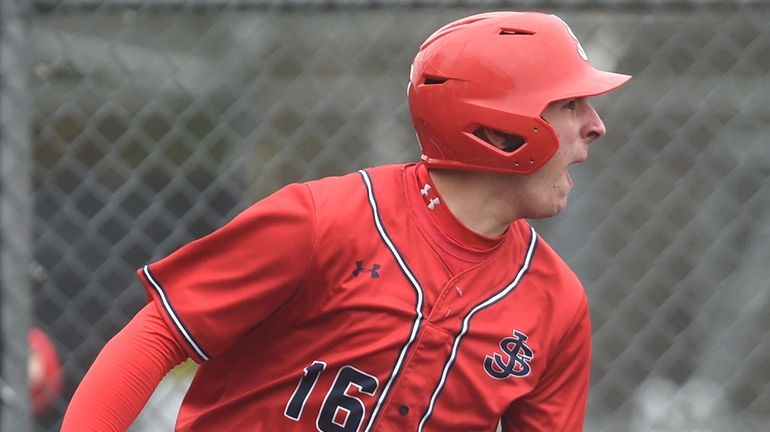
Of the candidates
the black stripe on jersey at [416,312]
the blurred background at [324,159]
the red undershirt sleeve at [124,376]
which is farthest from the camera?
the blurred background at [324,159]

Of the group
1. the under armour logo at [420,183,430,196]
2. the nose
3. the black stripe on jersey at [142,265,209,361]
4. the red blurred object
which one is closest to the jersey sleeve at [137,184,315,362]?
the black stripe on jersey at [142,265,209,361]

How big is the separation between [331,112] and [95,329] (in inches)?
48.2

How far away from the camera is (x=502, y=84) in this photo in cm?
236

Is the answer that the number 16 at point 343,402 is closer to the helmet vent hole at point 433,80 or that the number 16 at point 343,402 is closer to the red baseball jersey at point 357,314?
the red baseball jersey at point 357,314

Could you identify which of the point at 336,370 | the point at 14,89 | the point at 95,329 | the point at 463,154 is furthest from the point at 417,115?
the point at 95,329

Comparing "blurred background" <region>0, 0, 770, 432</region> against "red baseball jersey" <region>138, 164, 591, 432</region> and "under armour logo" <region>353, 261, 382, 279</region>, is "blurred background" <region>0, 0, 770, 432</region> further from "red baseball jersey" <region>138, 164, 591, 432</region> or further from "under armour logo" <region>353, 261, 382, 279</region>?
"under armour logo" <region>353, 261, 382, 279</region>

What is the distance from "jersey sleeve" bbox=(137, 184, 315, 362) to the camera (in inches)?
89.6

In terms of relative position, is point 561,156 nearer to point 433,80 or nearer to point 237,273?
point 433,80

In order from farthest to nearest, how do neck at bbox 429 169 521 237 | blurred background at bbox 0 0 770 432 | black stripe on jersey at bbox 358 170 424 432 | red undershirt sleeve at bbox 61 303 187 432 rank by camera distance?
blurred background at bbox 0 0 770 432 → neck at bbox 429 169 521 237 → black stripe on jersey at bbox 358 170 424 432 → red undershirt sleeve at bbox 61 303 187 432

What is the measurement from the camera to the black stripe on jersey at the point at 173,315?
7.50 feet

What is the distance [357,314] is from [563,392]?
1.77 feet

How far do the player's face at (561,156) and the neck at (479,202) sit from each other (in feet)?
0.15

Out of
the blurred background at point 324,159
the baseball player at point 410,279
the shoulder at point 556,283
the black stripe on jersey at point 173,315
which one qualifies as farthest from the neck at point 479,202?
the blurred background at point 324,159

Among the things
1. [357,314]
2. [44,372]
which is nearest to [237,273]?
[357,314]
